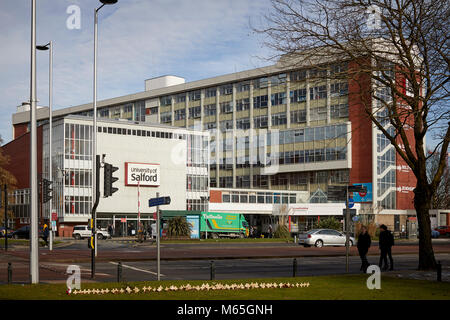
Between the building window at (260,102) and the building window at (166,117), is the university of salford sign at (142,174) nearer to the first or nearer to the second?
the building window at (260,102)

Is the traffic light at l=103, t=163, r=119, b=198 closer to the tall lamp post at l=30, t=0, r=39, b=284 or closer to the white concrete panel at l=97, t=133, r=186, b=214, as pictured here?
the tall lamp post at l=30, t=0, r=39, b=284

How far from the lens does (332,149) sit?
84.6 meters

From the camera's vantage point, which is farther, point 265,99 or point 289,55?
point 265,99

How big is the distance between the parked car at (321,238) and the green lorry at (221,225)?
63.1 feet

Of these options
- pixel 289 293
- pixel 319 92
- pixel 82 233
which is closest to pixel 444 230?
pixel 82 233

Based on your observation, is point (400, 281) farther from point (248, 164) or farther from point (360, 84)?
point (248, 164)

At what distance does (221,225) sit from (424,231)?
4449 centimetres

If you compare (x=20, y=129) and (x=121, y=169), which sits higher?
(x=20, y=129)

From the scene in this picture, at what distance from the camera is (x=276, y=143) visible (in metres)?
91.2

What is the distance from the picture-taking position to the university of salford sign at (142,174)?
77500 mm

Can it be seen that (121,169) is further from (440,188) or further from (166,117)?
(440,188)

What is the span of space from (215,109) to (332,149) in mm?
25134

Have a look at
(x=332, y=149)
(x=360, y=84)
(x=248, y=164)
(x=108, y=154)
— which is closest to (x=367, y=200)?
(x=332, y=149)

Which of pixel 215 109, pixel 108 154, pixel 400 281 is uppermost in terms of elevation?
pixel 215 109
